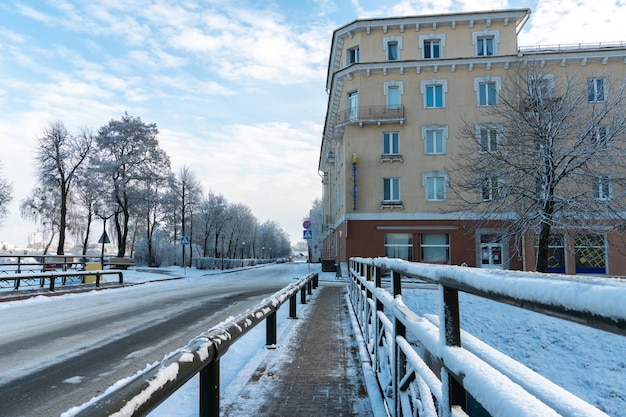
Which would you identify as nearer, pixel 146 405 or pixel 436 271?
pixel 146 405

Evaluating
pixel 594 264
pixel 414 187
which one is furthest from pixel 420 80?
pixel 594 264

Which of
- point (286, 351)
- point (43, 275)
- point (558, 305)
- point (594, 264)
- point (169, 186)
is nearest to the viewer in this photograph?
point (558, 305)

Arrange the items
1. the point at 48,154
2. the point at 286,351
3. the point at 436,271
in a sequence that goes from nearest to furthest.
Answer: the point at 436,271 → the point at 286,351 → the point at 48,154

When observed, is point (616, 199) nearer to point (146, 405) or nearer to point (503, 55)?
point (503, 55)

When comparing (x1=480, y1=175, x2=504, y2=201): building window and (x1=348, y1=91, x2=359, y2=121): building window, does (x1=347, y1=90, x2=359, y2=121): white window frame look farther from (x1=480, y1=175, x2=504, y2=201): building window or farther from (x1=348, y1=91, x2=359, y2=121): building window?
(x1=480, y1=175, x2=504, y2=201): building window

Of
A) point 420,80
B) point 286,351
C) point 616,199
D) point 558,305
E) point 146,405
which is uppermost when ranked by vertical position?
point 420,80

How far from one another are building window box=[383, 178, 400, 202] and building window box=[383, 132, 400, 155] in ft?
6.32

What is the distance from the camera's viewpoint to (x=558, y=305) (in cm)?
97

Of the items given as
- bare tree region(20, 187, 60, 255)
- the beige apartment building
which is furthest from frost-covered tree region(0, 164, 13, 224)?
the beige apartment building

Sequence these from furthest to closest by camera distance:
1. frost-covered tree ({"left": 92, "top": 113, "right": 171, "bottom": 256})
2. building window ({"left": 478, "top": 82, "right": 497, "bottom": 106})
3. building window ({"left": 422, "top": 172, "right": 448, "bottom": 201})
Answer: frost-covered tree ({"left": 92, "top": 113, "right": 171, "bottom": 256}), building window ({"left": 478, "top": 82, "right": 497, "bottom": 106}), building window ({"left": 422, "top": 172, "right": 448, "bottom": 201})

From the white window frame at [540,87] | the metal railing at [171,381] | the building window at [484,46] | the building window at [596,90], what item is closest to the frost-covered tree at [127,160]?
the building window at [484,46]

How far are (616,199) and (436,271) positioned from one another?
71.2 ft

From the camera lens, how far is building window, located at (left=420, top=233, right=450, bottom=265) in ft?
95.3

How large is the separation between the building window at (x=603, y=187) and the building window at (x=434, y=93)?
38.2 ft
